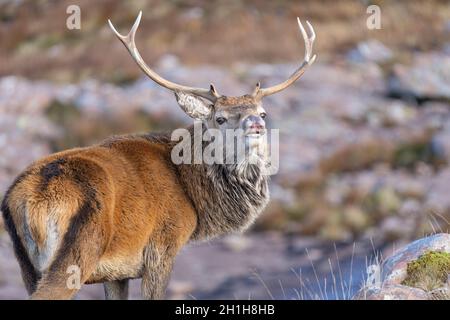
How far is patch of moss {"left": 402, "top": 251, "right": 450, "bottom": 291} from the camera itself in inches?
325

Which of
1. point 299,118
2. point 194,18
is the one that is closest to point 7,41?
point 194,18

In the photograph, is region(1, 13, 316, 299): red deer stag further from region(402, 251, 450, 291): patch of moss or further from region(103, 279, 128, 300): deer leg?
region(402, 251, 450, 291): patch of moss

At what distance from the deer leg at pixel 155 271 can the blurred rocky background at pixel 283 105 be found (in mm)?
11276

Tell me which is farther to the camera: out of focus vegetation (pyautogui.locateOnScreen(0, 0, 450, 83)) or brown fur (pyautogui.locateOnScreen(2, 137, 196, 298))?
out of focus vegetation (pyautogui.locateOnScreen(0, 0, 450, 83))

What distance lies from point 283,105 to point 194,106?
21.8m

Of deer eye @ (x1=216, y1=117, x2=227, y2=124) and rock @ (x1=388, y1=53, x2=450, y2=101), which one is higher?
rock @ (x1=388, y1=53, x2=450, y2=101)

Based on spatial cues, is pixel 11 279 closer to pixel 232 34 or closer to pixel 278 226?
pixel 278 226

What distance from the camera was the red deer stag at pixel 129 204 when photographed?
795cm

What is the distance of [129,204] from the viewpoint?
8633 millimetres

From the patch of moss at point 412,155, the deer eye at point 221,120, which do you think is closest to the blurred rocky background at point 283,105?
the patch of moss at point 412,155

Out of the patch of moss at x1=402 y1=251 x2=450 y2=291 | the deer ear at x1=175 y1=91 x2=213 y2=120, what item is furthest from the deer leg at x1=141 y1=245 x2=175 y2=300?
the patch of moss at x1=402 y1=251 x2=450 y2=291

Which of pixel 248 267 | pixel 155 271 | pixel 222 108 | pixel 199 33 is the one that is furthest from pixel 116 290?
pixel 199 33

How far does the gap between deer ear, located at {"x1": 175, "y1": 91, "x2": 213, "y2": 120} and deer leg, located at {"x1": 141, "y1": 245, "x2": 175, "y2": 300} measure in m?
1.64

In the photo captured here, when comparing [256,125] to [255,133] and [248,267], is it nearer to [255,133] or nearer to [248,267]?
[255,133]
